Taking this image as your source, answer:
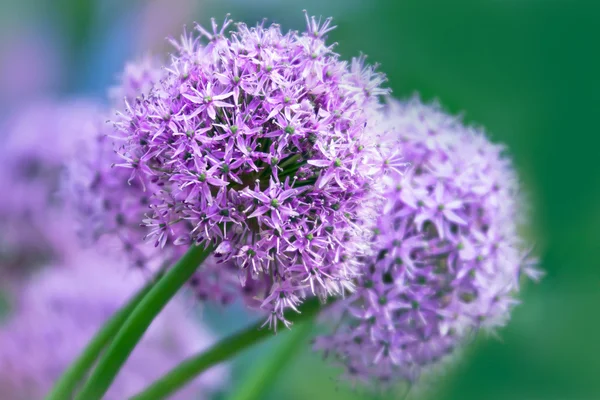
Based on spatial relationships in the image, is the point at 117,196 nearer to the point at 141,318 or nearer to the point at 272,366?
the point at 141,318

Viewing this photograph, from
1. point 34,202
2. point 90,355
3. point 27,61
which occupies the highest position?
point 27,61

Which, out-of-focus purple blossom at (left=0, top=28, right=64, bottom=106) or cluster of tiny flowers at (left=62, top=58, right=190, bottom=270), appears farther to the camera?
out-of-focus purple blossom at (left=0, top=28, right=64, bottom=106)

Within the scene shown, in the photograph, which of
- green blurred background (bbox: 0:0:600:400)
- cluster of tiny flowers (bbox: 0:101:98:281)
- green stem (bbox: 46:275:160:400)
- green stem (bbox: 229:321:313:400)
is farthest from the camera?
green blurred background (bbox: 0:0:600:400)

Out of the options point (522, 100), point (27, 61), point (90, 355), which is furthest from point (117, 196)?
→ point (27, 61)

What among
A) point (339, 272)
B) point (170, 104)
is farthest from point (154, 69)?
point (339, 272)

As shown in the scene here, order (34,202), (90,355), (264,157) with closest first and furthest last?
(264,157)
(90,355)
(34,202)

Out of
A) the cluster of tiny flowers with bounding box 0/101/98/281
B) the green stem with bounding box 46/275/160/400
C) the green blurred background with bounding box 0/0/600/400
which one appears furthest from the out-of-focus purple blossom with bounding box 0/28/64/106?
the green stem with bounding box 46/275/160/400

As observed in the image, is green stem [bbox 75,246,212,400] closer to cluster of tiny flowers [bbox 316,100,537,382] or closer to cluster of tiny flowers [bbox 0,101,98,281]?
cluster of tiny flowers [bbox 316,100,537,382]
